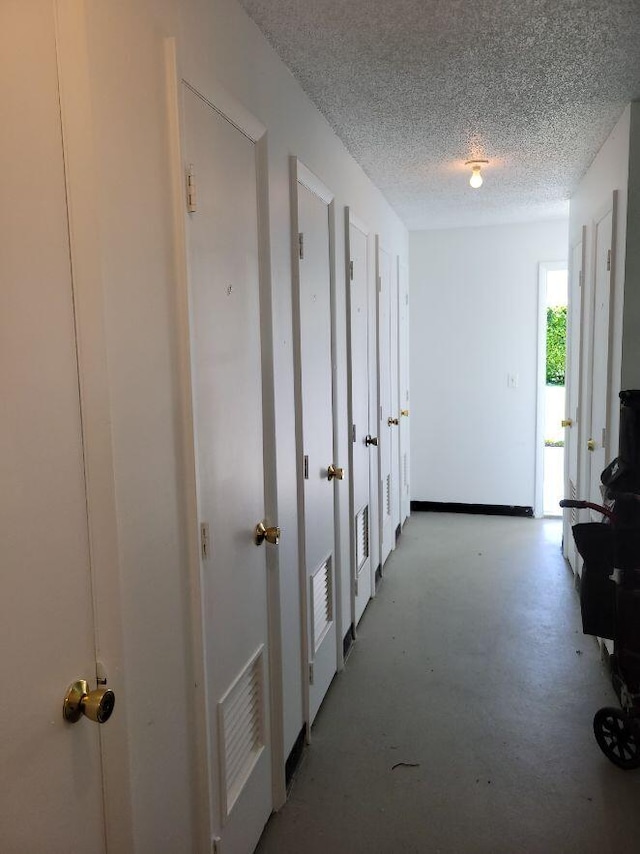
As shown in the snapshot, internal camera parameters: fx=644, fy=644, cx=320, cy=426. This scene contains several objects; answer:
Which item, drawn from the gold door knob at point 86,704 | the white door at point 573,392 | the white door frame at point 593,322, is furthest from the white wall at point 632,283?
the gold door knob at point 86,704

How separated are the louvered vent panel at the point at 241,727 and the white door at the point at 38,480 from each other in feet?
2.03

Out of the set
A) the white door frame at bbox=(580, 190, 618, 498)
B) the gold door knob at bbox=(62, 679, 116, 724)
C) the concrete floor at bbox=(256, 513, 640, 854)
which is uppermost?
the white door frame at bbox=(580, 190, 618, 498)

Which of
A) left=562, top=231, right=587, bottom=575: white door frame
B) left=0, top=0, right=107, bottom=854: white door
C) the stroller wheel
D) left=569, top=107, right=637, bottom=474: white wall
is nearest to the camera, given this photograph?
left=0, top=0, right=107, bottom=854: white door

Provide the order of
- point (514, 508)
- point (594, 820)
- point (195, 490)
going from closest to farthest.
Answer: point (195, 490)
point (594, 820)
point (514, 508)

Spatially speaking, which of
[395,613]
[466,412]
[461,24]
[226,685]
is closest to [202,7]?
[461,24]

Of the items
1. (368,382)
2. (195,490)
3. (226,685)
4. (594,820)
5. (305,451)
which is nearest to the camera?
(195,490)

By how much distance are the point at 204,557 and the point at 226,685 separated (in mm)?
401

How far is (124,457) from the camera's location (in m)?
1.21

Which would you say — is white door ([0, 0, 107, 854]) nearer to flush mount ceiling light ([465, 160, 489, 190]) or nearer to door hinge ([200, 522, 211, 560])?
door hinge ([200, 522, 211, 560])

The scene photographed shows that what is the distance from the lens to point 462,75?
228 centimetres

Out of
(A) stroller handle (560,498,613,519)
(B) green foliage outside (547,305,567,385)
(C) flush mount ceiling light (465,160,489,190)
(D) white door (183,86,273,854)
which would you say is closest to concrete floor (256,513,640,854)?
(D) white door (183,86,273,854)

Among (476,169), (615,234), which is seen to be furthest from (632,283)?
(476,169)

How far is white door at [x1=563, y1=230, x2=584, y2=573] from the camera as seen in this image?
3975 millimetres

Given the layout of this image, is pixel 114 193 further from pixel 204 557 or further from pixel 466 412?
pixel 466 412
